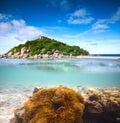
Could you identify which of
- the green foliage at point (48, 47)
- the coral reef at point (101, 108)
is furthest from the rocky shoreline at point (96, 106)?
the green foliage at point (48, 47)

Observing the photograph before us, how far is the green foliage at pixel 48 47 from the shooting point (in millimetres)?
48156

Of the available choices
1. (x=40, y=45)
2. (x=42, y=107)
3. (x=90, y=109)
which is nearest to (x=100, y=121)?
(x=90, y=109)

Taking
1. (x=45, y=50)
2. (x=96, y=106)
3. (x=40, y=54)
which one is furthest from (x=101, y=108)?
(x=45, y=50)

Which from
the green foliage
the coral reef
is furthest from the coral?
the green foliage

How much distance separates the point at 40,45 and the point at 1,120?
48603 mm

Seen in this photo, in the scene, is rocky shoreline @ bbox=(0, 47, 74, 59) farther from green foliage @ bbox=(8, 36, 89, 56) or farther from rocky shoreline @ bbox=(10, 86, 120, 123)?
rocky shoreline @ bbox=(10, 86, 120, 123)

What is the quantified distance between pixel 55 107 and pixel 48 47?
1823 inches

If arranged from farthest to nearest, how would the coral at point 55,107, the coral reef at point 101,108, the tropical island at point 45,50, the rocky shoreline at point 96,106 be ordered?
the tropical island at point 45,50
the coral reef at point 101,108
the rocky shoreline at point 96,106
the coral at point 55,107

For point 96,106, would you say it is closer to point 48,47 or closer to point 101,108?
point 101,108

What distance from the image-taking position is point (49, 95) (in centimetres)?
392

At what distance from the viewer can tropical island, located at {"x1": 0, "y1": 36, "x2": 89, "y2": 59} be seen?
150ft

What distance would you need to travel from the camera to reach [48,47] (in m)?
49.7

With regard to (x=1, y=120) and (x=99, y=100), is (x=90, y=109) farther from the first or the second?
(x=1, y=120)

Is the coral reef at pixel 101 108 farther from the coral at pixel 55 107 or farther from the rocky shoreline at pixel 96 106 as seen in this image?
the coral at pixel 55 107
